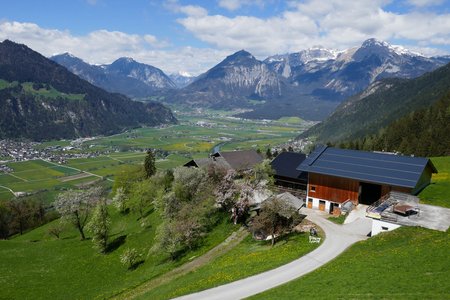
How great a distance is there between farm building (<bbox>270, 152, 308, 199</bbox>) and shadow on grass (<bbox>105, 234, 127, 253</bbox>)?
31.1 meters

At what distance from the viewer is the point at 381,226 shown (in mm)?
45750

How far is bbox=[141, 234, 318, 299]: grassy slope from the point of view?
38.8 metres

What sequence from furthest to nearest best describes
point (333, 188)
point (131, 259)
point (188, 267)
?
point (333, 188), point (131, 259), point (188, 267)

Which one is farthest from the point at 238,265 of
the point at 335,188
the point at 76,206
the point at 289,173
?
the point at 76,206

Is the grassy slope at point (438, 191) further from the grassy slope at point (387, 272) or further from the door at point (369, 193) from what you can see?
the grassy slope at point (387, 272)

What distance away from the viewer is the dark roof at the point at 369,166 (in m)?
57.2

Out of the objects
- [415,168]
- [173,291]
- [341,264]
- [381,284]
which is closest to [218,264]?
[173,291]

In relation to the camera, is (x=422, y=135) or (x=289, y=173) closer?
(x=289, y=173)

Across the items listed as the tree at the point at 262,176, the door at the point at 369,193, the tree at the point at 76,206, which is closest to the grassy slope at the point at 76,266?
the tree at the point at 76,206

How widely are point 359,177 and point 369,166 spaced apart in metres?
3.66

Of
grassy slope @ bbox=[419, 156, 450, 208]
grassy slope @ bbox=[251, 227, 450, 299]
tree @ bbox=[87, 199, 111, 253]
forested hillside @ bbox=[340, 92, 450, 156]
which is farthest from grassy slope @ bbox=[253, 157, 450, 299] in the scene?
forested hillside @ bbox=[340, 92, 450, 156]

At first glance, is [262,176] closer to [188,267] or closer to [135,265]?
[188,267]

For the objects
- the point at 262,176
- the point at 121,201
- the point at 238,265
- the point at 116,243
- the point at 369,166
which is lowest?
the point at 116,243

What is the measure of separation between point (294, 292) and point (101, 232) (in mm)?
44110
